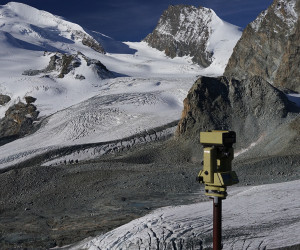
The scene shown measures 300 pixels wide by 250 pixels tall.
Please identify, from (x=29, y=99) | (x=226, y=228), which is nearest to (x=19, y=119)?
(x=29, y=99)

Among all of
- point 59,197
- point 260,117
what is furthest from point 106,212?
point 260,117

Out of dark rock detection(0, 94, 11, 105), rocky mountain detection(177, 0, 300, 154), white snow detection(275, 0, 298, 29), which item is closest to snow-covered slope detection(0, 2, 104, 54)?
dark rock detection(0, 94, 11, 105)

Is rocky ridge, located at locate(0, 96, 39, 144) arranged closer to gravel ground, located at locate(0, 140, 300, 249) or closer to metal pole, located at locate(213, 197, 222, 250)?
gravel ground, located at locate(0, 140, 300, 249)

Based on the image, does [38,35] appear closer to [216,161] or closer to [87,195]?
[87,195]

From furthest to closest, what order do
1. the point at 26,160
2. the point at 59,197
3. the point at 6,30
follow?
the point at 6,30 → the point at 26,160 → the point at 59,197

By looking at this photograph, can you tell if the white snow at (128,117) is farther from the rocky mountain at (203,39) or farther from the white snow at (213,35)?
the rocky mountain at (203,39)

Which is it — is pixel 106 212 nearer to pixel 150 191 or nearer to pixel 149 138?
pixel 150 191
